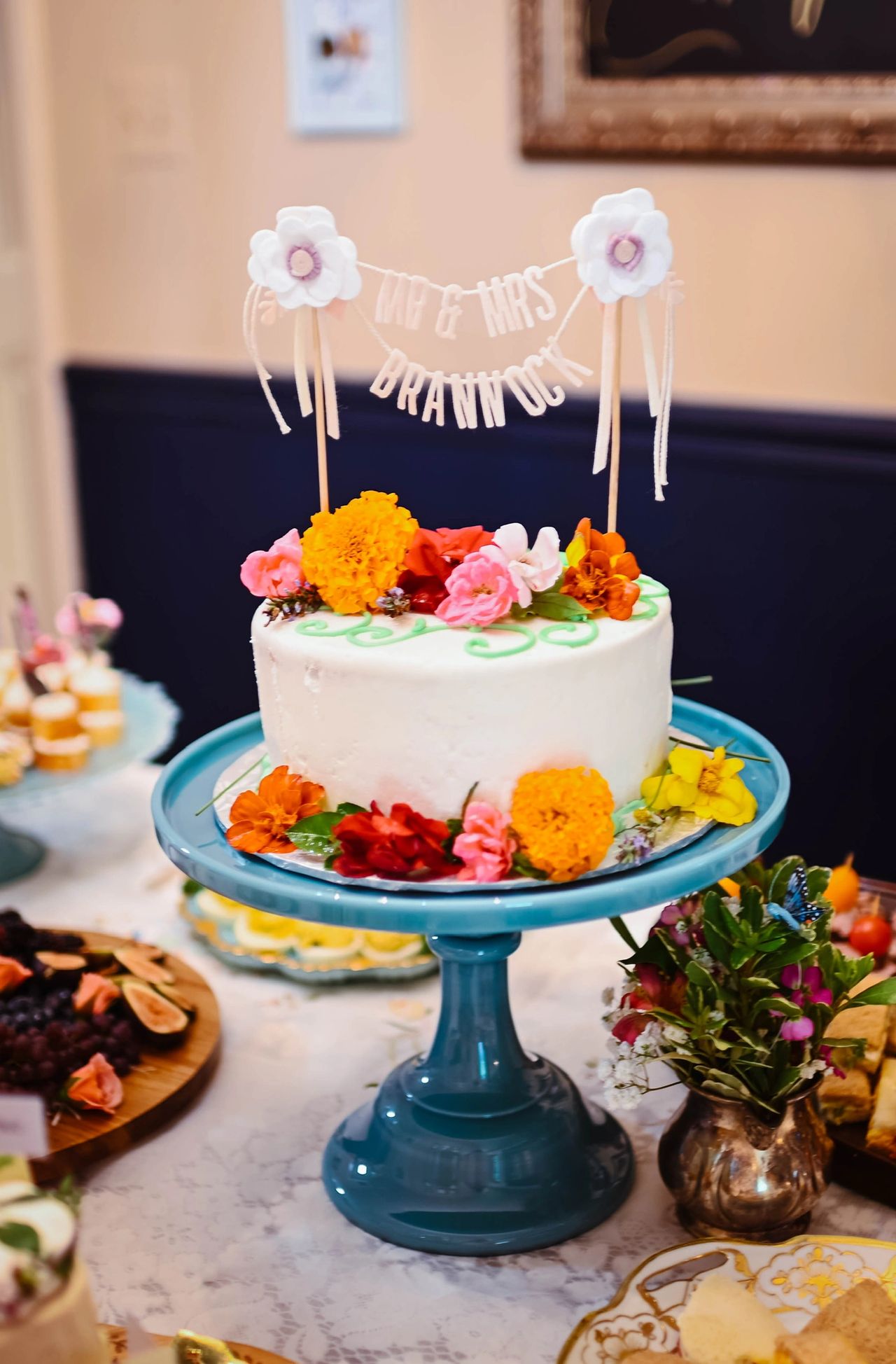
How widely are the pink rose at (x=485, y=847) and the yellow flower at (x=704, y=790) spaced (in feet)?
0.63

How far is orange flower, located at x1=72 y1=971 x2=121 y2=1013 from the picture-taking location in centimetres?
162

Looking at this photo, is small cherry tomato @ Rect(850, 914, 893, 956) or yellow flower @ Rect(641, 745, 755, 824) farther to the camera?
small cherry tomato @ Rect(850, 914, 893, 956)

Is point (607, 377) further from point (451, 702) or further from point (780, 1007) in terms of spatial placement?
point (780, 1007)

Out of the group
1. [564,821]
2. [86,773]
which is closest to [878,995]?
[564,821]

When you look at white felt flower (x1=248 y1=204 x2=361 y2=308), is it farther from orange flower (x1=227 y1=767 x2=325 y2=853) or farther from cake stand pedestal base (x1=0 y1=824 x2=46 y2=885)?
cake stand pedestal base (x1=0 y1=824 x2=46 y2=885)

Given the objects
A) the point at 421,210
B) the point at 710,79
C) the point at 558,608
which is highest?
the point at 710,79

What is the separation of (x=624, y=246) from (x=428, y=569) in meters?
0.37

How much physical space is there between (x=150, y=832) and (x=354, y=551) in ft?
3.15

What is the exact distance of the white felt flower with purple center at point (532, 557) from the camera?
1.43 m

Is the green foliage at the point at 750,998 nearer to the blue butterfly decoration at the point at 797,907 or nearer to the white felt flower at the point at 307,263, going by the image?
the blue butterfly decoration at the point at 797,907

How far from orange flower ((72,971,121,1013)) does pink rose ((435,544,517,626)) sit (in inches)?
23.7

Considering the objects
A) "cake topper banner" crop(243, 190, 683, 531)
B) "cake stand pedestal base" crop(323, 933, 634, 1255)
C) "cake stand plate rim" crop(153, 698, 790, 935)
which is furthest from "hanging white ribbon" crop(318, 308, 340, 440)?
"cake stand pedestal base" crop(323, 933, 634, 1255)

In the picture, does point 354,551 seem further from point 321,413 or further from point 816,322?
point 816,322

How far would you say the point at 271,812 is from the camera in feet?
4.50
